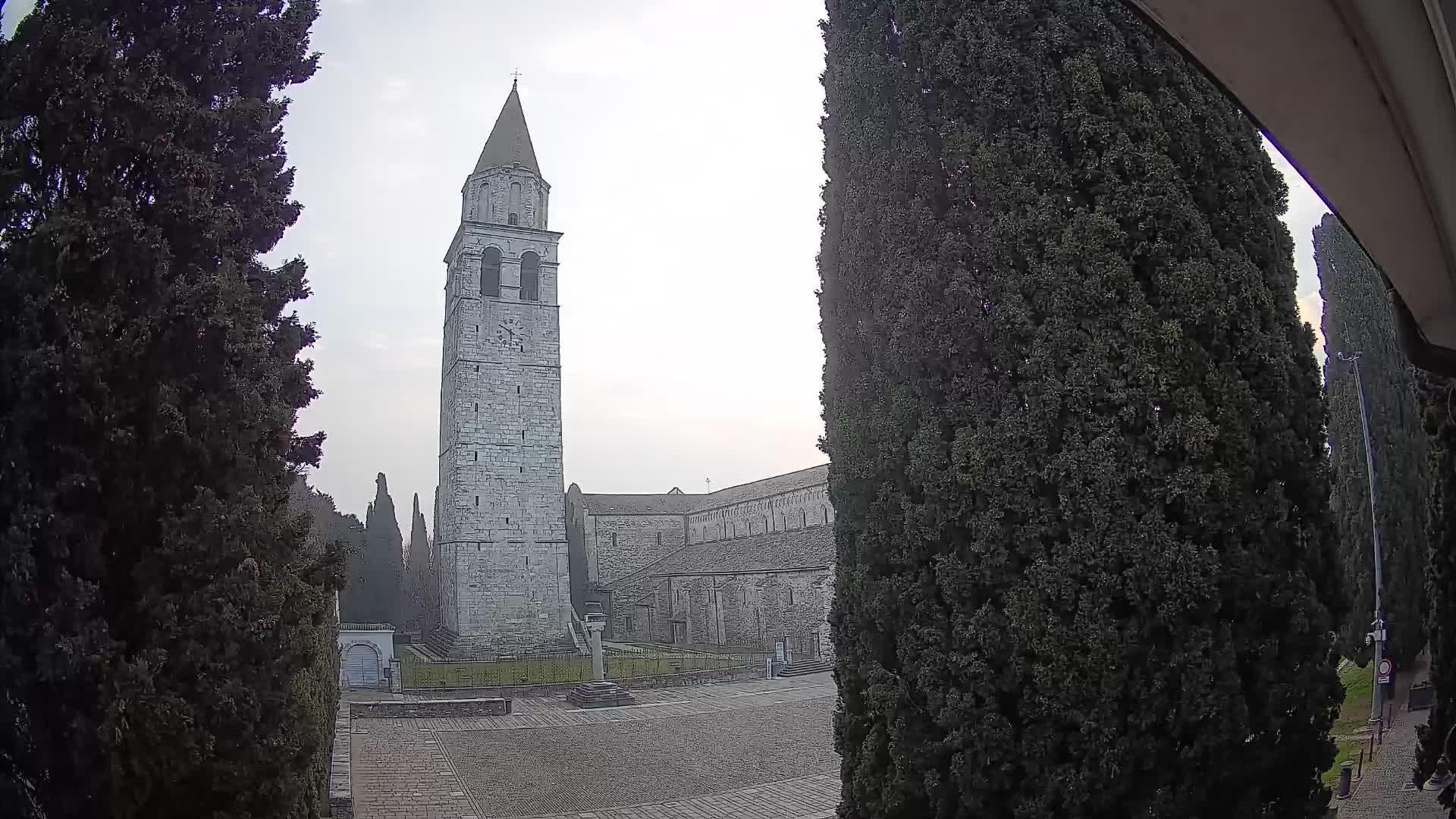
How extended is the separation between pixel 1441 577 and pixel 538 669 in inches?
1046

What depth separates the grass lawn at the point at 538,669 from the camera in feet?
89.2

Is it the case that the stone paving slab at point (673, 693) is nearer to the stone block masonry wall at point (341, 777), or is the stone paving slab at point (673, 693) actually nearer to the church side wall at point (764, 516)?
the stone block masonry wall at point (341, 777)

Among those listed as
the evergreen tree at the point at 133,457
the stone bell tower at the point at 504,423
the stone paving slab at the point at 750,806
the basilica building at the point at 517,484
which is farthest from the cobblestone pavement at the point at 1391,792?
the stone bell tower at the point at 504,423

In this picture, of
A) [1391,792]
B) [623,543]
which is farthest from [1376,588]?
[623,543]

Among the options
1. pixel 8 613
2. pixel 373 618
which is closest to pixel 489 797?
pixel 8 613

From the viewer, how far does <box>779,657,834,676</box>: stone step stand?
29.5m

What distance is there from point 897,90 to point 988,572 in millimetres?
3631

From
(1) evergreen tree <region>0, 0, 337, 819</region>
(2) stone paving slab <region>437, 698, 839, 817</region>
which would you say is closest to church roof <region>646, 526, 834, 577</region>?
(2) stone paving slab <region>437, 698, 839, 817</region>

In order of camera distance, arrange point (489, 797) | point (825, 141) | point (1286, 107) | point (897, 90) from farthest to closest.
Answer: point (489, 797) → point (825, 141) → point (897, 90) → point (1286, 107)

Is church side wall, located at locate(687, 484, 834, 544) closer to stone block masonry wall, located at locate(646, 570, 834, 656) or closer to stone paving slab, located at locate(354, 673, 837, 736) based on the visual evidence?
stone block masonry wall, located at locate(646, 570, 834, 656)

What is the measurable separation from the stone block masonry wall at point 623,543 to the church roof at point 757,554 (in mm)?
2370

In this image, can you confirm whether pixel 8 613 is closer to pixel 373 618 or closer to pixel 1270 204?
pixel 1270 204

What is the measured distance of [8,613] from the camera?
4.23 meters

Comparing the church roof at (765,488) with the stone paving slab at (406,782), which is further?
the church roof at (765,488)
